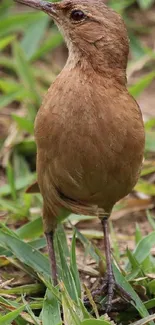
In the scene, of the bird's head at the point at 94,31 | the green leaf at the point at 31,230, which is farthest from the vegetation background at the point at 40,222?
the bird's head at the point at 94,31

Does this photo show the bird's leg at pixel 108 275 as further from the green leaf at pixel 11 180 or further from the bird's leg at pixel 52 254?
the green leaf at pixel 11 180

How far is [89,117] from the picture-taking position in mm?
4340

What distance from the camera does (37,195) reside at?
5848 mm

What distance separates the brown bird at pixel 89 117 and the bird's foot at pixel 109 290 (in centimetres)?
52

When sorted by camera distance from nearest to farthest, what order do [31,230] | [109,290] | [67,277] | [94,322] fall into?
1. [94,322]
2. [67,277]
3. [109,290]
4. [31,230]

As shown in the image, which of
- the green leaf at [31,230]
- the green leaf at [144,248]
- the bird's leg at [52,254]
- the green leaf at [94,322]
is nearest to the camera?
the green leaf at [94,322]

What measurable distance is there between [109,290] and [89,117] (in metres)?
1.08

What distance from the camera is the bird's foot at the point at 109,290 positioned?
4730mm

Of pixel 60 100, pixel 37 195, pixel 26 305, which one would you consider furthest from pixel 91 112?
pixel 37 195

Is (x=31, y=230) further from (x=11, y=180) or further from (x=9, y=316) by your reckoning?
(x=9, y=316)

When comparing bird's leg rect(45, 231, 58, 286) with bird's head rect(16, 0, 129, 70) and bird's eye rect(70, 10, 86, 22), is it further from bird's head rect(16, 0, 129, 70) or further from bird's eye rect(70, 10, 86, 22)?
bird's eye rect(70, 10, 86, 22)

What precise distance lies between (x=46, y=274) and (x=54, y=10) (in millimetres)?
1485

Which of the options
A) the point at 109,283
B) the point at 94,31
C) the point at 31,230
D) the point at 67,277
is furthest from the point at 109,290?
the point at 94,31

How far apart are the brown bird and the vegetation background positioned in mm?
436
